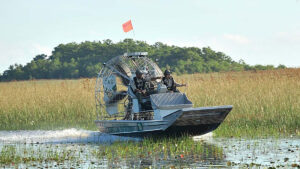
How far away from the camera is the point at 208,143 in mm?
16656

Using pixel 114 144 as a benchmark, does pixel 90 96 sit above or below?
above

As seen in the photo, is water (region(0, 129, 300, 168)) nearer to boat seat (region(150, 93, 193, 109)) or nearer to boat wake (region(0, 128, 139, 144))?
boat wake (region(0, 128, 139, 144))

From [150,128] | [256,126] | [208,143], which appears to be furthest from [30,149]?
[256,126]

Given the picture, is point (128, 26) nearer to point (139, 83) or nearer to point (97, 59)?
point (139, 83)

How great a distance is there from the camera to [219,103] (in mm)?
22688

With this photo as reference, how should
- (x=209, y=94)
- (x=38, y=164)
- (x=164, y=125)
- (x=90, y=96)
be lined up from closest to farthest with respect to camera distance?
(x=38, y=164) → (x=164, y=125) → (x=209, y=94) → (x=90, y=96)

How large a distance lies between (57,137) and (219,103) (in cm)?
665

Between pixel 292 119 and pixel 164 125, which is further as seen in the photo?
pixel 292 119

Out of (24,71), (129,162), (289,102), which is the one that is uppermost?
(24,71)

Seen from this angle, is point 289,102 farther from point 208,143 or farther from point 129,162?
point 129,162

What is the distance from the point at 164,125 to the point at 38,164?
13.9 feet

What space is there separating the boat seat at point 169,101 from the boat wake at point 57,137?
2257 millimetres

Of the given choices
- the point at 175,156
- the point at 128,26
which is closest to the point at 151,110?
the point at 175,156

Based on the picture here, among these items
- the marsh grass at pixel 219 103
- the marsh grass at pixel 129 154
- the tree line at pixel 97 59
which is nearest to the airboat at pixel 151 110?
the marsh grass at pixel 129 154
